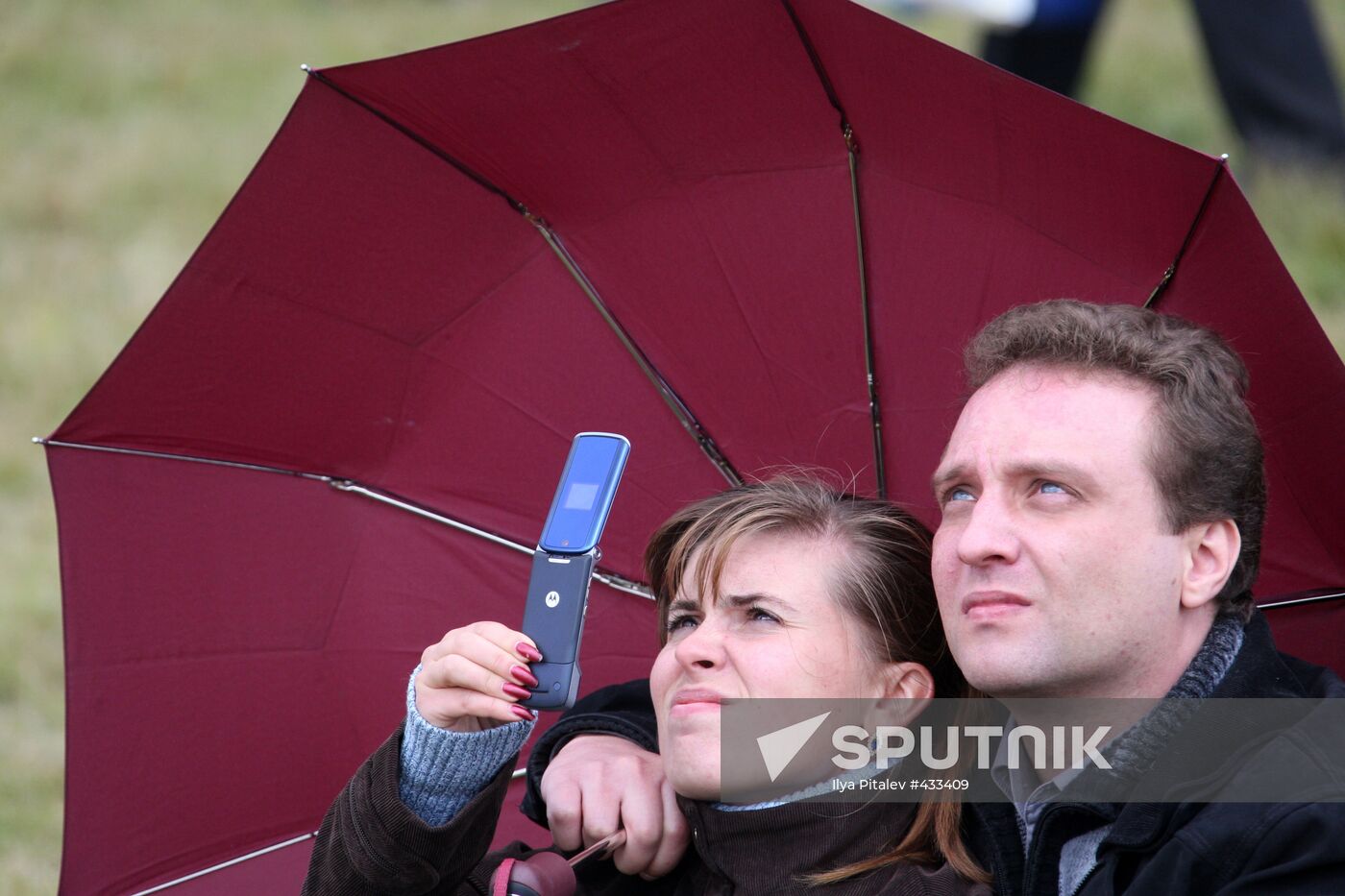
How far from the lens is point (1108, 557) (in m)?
2.41

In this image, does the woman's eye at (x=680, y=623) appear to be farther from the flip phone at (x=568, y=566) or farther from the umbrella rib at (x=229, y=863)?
the umbrella rib at (x=229, y=863)

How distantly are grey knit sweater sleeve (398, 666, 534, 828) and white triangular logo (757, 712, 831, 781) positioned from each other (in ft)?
1.21

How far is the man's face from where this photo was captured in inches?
94.7

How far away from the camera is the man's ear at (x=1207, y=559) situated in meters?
2.48

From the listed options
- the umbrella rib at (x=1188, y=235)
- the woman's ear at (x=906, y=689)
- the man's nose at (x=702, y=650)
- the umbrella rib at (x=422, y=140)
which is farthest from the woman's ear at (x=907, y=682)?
the umbrella rib at (x=422, y=140)

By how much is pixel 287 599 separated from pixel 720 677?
0.86m

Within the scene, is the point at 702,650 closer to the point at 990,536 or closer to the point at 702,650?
the point at 702,650

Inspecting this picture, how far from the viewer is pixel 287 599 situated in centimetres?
306

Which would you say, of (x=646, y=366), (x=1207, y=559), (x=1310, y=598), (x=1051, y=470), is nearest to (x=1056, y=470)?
(x=1051, y=470)

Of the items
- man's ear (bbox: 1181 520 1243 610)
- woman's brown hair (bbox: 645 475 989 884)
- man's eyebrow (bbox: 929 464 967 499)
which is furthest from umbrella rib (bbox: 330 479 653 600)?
man's ear (bbox: 1181 520 1243 610)

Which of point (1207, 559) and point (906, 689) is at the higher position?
point (1207, 559)

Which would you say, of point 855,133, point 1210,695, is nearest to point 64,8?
point 855,133

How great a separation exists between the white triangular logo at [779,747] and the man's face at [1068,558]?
0.30 meters

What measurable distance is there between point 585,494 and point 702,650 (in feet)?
1.02
